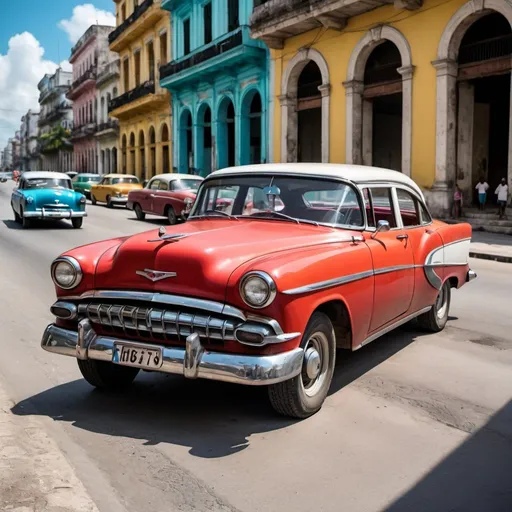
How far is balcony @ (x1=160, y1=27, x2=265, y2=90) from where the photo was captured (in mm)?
24875

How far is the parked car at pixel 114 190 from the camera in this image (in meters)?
26.0

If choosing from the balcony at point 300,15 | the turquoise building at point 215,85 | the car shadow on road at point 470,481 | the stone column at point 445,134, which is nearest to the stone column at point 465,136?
the stone column at point 445,134

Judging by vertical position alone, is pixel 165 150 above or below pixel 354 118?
above

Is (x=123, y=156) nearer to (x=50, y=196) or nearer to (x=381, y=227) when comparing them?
(x=50, y=196)

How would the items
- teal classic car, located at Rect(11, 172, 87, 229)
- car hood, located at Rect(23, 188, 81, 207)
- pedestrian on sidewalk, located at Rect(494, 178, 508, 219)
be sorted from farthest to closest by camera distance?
1. car hood, located at Rect(23, 188, 81, 207)
2. teal classic car, located at Rect(11, 172, 87, 229)
3. pedestrian on sidewalk, located at Rect(494, 178, 508, 219)

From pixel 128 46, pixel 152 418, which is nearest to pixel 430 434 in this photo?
pixel 152 418

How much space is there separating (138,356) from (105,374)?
788mm

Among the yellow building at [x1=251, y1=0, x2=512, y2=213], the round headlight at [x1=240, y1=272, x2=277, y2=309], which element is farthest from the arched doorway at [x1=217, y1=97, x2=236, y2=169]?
the round headlight at [x1=240, y1=272, x2=277, y2=309]

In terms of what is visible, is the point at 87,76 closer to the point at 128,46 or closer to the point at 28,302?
the point at 128,46

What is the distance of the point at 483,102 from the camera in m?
21.6

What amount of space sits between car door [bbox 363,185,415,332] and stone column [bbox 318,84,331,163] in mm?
16454

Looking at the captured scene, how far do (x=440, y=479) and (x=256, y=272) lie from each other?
142cm

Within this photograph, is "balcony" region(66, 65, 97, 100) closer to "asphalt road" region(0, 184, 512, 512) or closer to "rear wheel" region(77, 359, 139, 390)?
"asphalt road" region(0, 184, 512, 512)

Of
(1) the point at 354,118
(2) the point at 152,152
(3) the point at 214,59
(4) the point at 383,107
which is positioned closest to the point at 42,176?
(1) the point at 354,118
